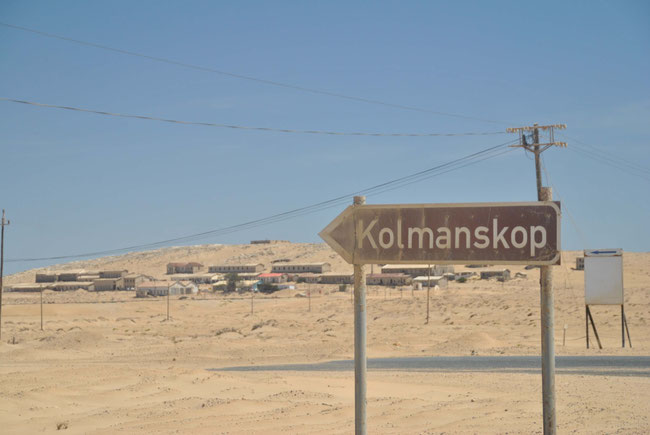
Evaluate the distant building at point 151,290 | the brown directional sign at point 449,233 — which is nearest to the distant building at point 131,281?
the distant building at point 151,290

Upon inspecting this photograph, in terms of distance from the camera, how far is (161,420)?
11.4 metres

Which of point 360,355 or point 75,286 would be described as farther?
point 75,286

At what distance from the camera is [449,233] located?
16.7 ft

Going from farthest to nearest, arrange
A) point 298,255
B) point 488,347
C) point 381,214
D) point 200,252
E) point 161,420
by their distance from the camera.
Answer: point 200,252 → point 298,255 → point 488,347 → point 161,420 → point 381,214

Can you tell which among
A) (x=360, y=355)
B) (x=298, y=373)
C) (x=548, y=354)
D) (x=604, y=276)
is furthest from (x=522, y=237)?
(x=604, y=276)

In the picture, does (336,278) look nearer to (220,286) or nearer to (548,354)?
(220,286)

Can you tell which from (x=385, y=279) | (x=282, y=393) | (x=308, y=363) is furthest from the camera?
(x=385, y=279)

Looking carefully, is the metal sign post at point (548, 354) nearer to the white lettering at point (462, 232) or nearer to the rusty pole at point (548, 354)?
the rusty pole at point (548, 354)

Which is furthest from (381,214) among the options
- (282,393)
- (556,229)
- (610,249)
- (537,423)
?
(610,249)

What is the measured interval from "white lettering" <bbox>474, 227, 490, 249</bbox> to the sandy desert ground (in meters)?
5.54

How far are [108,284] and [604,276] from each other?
86.1 m

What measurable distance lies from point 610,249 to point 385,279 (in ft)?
202

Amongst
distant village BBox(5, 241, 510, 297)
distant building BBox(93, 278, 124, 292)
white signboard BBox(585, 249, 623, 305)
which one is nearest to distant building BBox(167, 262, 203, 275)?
distant village BBox(5, 241, 510, 297)

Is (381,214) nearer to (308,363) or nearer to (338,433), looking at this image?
(338,433)
